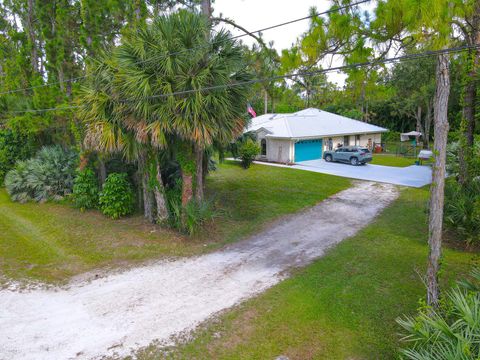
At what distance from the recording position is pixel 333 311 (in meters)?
6.62

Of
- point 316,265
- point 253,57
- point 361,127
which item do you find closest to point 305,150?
point 361,127

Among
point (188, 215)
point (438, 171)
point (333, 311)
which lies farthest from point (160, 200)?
point (438, 171)

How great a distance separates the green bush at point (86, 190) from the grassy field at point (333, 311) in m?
9.03

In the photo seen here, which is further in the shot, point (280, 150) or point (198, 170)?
point (280, 150)

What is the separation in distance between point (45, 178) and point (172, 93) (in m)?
9.12

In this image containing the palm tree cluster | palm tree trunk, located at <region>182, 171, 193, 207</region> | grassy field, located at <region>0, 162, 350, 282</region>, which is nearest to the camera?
grassy field, located at <region>0, 162, 350, 282</region>

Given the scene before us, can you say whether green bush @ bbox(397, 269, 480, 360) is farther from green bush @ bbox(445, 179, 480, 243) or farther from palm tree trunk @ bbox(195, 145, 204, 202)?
palm tree trunk @ bbox(195, 145, 204, 202)

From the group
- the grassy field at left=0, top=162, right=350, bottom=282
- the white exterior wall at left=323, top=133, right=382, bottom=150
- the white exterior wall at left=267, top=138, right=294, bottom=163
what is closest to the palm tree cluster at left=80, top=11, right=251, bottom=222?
the grassy field at left=0, top=162, right=350, bottom=282

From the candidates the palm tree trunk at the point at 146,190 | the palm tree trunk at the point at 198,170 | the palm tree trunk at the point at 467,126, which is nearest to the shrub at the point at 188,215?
the palm tree trunk at the point at 198,170

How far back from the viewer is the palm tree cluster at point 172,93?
9.77 m

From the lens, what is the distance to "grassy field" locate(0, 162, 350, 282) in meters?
9.28

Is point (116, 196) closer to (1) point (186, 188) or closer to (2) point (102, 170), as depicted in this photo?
(2) point (102, 170)

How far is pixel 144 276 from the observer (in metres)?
8.47

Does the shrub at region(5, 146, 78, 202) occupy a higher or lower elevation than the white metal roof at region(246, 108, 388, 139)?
lower
